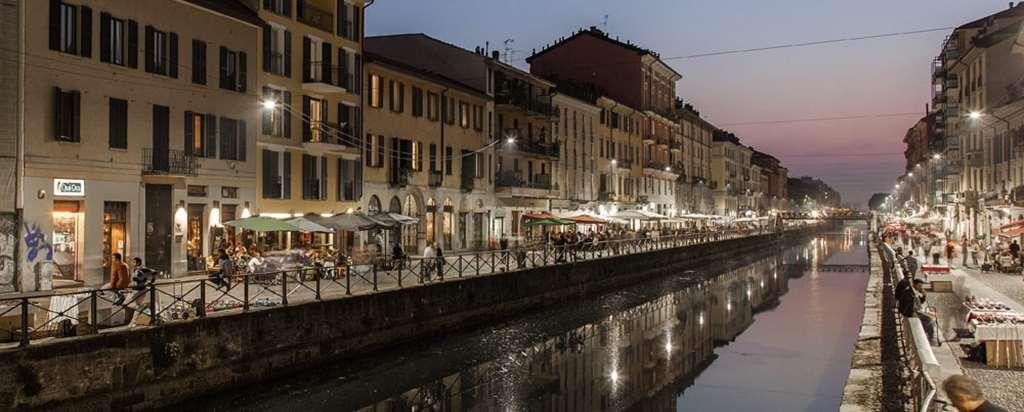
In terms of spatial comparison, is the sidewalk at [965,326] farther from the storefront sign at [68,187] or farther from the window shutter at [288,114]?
the window shutter at [288,114]

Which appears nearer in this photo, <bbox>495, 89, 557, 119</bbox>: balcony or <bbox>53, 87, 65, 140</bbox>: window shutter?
<bbox>53, 87, 65, 140</bbox>: window shutter

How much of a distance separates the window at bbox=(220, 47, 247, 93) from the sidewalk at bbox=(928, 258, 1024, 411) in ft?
81.2

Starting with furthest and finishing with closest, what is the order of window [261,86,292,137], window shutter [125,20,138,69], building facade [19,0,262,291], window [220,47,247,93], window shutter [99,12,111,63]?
window [261,86,292,137], window [220,47,247,93], window shutter [125,20,138,69], window shutter [99,12,111,63], building facade [19,0,262,291]

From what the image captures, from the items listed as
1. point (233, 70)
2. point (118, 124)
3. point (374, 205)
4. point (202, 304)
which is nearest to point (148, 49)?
point (118, 124)

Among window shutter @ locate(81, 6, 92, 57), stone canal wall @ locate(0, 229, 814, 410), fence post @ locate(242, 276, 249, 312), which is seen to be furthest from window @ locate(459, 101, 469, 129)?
fence post @ locate(242, 276, 249, 312)

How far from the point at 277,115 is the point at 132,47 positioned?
815cm

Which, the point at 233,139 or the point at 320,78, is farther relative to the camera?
the point at 320,78

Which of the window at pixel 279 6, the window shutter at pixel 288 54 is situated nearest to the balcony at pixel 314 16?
the window at pixel 279 6

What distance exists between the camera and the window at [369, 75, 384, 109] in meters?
42.1

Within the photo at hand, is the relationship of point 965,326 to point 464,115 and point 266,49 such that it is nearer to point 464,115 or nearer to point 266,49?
point 266,49

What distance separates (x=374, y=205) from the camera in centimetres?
4278

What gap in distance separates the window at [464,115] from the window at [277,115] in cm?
1467

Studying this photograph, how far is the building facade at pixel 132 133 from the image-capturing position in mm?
25391

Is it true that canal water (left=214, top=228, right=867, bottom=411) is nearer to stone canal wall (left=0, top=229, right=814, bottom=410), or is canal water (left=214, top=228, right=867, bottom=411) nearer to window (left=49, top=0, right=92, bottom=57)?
stone canal wall (left=0, top=229, right=814, bottom=410)
